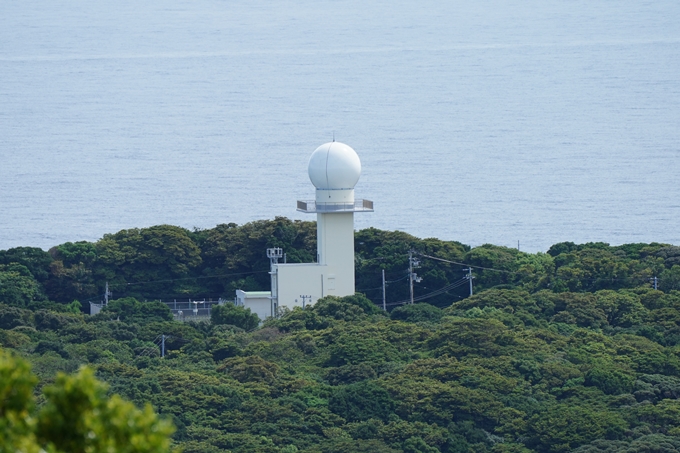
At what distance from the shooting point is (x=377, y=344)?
36438 millimetres

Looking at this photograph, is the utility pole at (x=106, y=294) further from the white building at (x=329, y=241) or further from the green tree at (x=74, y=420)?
the green tree at (x=74, y=420)

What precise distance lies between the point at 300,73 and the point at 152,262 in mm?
109550

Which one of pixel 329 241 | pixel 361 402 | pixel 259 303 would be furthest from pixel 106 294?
pixel 361 402

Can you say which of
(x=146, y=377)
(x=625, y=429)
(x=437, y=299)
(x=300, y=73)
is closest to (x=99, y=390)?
(x=625, y=429)

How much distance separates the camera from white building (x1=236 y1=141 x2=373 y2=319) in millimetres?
43031

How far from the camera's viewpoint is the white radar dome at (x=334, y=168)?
43.0 metres

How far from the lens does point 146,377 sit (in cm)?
3341

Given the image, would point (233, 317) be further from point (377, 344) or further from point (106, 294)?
point (106, 294)

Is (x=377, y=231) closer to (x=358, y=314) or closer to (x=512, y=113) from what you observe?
(x=358, y=314)

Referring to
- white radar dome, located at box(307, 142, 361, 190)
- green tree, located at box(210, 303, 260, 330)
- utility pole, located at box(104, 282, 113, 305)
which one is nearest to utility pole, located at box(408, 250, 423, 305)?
white radar dome, located at box(307, 142, 361, 190)

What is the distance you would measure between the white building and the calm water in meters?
35.8

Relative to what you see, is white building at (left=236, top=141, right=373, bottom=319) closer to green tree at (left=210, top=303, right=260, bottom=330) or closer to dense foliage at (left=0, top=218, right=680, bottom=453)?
green tree at (left=210, top=303, right=260, bottom=330)

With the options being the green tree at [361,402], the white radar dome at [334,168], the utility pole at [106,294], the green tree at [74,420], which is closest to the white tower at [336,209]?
the white radar dome at [334,168]

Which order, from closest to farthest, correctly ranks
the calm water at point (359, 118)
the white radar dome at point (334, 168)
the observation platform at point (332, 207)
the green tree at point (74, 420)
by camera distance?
the green tree at point (74, 420)
the observation platform at point (332, 207)
the white radar dome at point (334, 168)
the calm water at point (359, 118)
